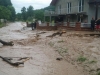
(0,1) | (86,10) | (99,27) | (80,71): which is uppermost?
(0,1)

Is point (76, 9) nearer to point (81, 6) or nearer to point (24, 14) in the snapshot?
point (81, 6)

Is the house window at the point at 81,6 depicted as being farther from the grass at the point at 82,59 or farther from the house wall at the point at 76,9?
the grass at the point at 82,59

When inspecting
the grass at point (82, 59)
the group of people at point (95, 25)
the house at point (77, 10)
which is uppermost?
Result: the house at point (77, 10)

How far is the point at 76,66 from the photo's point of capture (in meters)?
11.4

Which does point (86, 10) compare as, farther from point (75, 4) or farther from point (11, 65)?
point (11, 65)

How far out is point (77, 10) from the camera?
31172 millimetres

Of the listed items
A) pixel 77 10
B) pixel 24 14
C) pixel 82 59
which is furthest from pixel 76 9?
pixel 24 14

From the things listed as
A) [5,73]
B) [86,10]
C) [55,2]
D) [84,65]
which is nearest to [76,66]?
[84,65]

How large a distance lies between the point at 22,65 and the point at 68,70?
2.77 metres

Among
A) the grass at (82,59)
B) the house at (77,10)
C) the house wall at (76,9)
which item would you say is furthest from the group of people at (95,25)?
the grass at (82,59)

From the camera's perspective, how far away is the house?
2842 centimetres

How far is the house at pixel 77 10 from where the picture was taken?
28422mm

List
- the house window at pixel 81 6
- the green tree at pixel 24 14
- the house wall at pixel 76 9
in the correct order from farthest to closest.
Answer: the green tree at pixel 24 14 → the house window at pixel 81 6 → the house wall at pixel 76 9

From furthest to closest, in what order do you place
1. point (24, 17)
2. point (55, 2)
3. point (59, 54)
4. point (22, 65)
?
point (24, 17) → point (55, 2) → point (59, 54) → point (22, 65)
